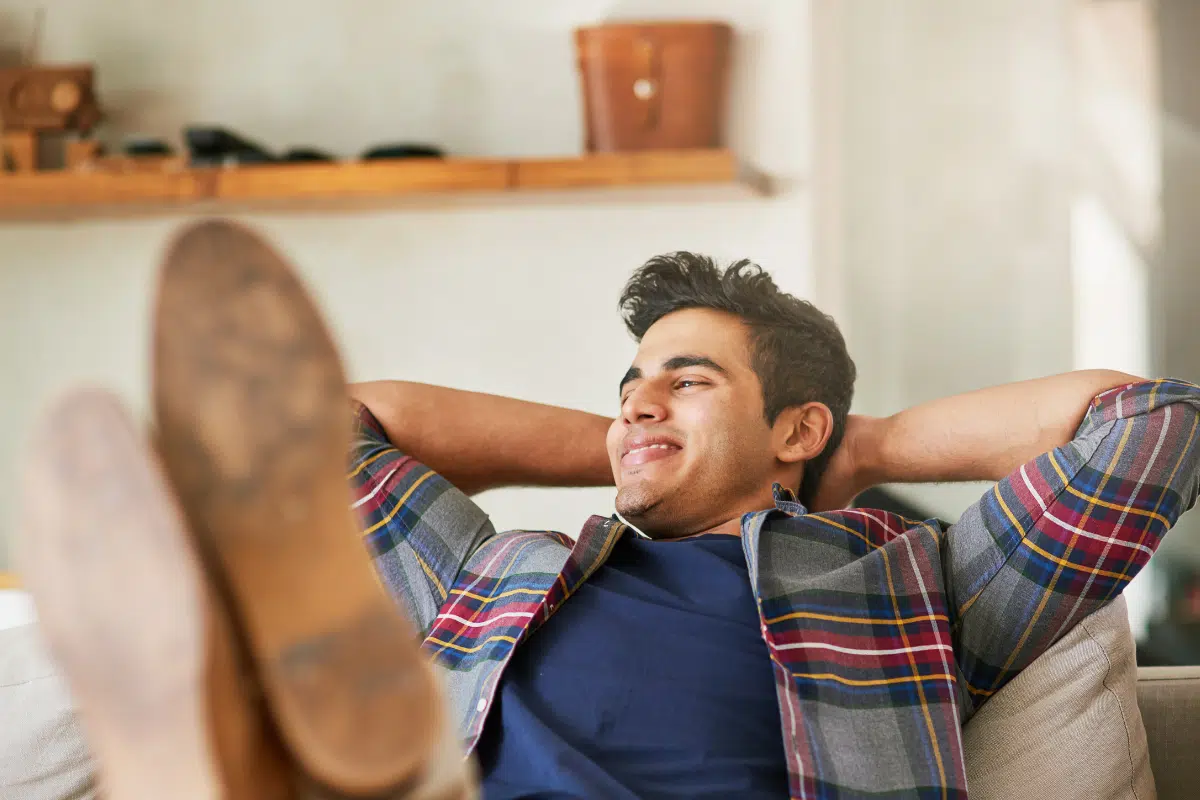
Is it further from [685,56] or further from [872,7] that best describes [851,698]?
[872,7]

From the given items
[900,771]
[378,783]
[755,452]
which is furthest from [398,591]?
[378,783]

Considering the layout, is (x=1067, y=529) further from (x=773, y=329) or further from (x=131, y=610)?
(x=131, y=610)

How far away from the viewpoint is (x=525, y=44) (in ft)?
8.57

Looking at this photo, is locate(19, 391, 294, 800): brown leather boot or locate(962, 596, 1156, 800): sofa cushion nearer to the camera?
locate(19, 391, 294, 800): brown leather boot

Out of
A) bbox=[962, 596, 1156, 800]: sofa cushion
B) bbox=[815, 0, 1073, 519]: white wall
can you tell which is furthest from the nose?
bbox=[815, 0, 1073, 519]: white wall

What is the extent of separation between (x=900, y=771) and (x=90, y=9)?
2.55 m

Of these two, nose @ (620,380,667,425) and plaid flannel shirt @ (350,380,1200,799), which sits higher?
nose @ (620,380,667,425)

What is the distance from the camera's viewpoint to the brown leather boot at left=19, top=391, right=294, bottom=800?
0.53m

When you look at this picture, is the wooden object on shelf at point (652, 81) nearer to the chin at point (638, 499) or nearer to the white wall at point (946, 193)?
the white wall at point (946, 193)

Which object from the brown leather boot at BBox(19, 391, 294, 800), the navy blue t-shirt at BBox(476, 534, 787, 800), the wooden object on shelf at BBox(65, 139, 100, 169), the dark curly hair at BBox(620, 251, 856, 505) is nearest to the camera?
the brown leather boot at BBox(19, 391, 294, 800)

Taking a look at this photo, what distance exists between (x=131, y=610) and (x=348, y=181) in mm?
2008

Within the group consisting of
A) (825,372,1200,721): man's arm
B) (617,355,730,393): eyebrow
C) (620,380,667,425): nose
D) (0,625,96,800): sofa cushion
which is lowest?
(0,625,96,800): sofa cushion

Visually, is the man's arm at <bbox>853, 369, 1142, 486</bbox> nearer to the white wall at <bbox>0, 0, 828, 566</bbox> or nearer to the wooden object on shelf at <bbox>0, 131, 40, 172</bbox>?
the white wall at <bbox>0, 0, 828, 566</bbox>

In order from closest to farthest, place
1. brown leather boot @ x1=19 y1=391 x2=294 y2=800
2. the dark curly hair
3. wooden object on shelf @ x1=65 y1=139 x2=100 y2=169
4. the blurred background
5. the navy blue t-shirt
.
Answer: brown leather boot @ x1=19 y1=391 x2=294 y2=800 → the navy blue t-shirt → the dark curly hair → the blurred background → wooden object on shelf @ x1=65 y1=139 x2=100 y2=169
